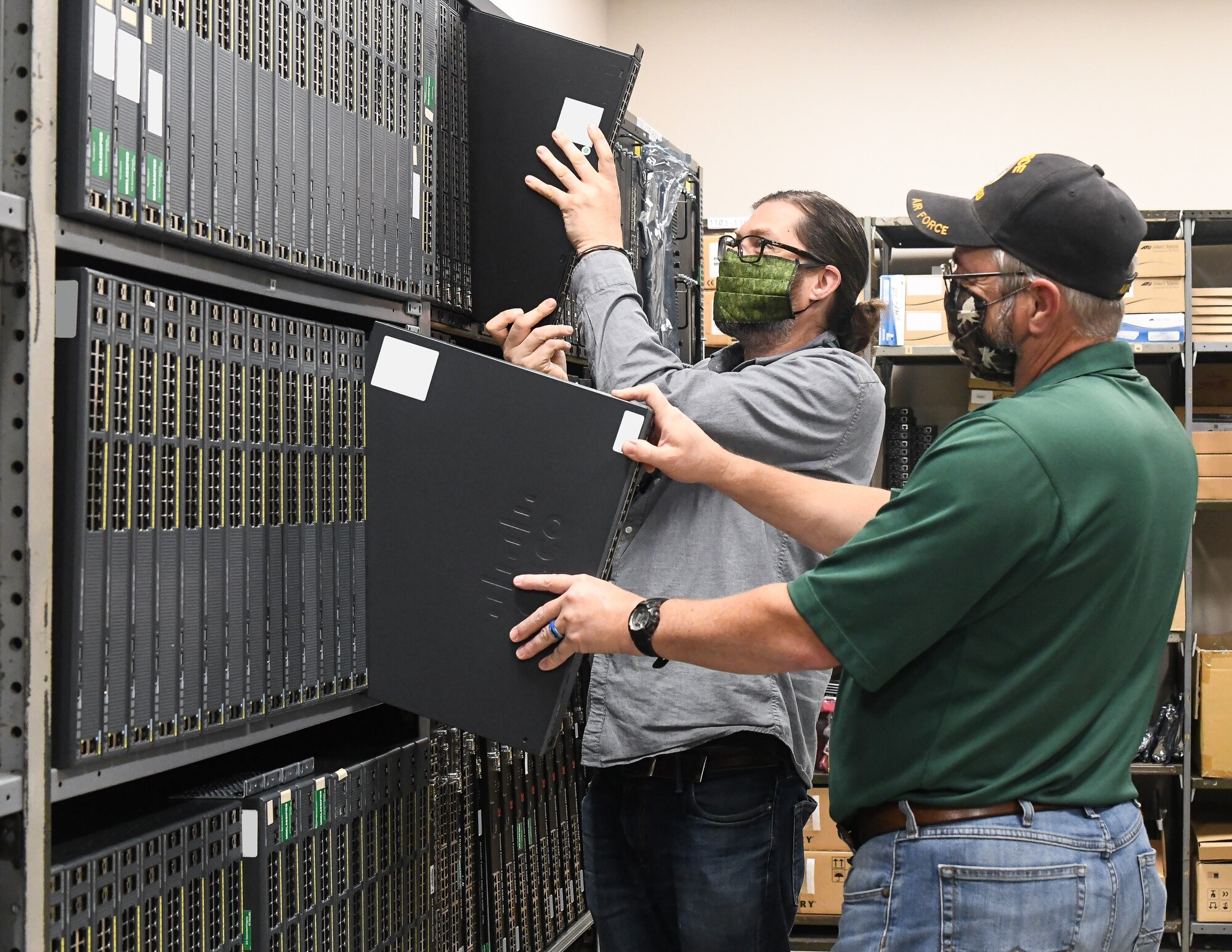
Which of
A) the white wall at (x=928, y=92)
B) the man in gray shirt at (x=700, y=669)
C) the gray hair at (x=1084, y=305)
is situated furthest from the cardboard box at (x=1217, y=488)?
the gray hair at (x=1084, y=305)

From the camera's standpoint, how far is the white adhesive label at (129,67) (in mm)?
995

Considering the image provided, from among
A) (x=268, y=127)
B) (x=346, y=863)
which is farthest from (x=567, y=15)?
(x=346, y=863)

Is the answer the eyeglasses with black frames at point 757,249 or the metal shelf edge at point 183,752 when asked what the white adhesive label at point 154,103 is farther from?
the eyeglasses with black frames at point 757,249

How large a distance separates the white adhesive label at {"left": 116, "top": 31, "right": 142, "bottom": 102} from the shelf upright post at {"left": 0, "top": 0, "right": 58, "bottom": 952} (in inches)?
2.2

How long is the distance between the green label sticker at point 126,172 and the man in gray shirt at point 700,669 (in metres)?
0.58

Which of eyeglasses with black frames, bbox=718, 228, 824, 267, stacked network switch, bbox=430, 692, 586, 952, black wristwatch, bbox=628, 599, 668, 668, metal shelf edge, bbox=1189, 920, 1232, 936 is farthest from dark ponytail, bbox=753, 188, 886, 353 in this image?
metal shelf edge, bbox=1189, 920, 1232, 936

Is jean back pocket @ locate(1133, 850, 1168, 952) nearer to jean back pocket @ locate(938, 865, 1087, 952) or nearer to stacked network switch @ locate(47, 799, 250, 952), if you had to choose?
jean back pocket @ locate(938, 865, 1087, 952)

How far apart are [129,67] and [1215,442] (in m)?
3.12

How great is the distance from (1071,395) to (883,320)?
2320 mm

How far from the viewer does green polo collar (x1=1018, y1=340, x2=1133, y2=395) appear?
1180 millimetres

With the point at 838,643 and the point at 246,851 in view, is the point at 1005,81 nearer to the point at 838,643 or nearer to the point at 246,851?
the point at 838,643

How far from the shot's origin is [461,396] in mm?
1234

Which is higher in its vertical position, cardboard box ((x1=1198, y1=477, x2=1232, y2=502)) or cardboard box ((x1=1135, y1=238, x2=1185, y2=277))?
cardboard box ((x1=1135, y1=238, x2=1185, y2=277))

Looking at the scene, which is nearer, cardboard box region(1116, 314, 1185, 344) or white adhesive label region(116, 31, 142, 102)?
white adhesive label region(116, 31, 142, 102)
